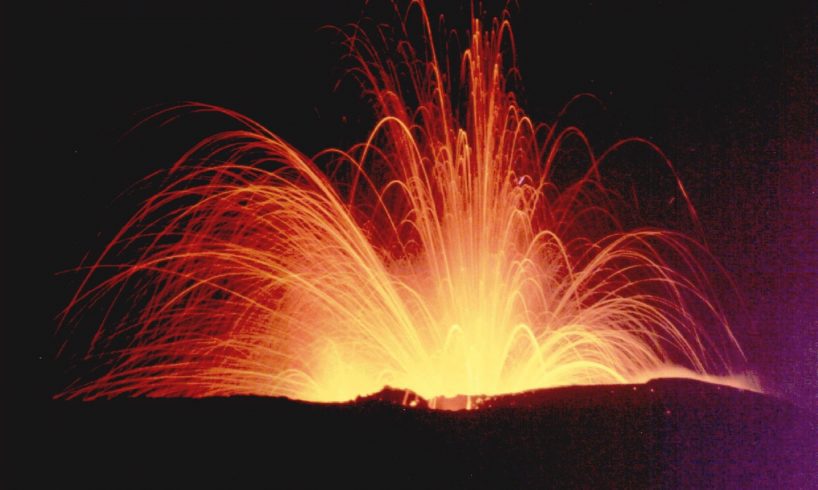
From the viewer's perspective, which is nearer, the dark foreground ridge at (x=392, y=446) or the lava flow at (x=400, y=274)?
the dark foreground ridge at (x=392, y=446)

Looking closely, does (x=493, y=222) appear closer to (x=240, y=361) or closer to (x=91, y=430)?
(x=240, y=361)

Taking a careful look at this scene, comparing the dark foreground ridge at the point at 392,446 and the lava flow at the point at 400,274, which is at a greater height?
the lava flow at the point at 400,274

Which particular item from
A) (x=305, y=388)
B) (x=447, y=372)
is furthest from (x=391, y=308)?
(x=305, y=388)

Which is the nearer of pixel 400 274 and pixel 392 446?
pixel 392 446

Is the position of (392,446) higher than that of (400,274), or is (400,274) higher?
(400,274)
